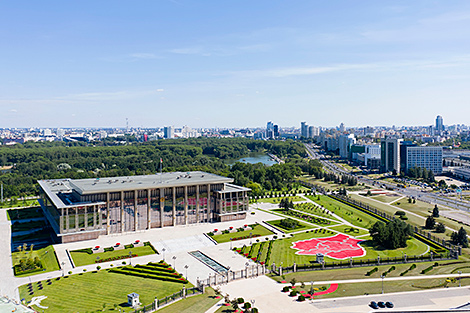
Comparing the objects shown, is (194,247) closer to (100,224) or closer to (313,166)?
(100,224)

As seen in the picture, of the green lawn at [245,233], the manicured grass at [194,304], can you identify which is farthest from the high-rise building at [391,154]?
the manicured grass at [194,304]

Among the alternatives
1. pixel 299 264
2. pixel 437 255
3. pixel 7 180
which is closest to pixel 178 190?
pixel 299 264

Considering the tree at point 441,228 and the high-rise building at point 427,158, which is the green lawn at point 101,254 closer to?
the tree at point 441,228

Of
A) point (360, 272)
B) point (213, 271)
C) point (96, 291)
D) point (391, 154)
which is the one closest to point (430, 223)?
point (360, 272)

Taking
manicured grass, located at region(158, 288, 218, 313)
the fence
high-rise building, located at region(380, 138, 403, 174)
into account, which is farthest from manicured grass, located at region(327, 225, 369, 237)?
high-rise building, located at region(380, 138, 403, 174)

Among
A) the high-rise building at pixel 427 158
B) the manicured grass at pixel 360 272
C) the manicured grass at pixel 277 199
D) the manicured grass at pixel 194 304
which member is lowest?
the manicured grass at pixel 360 272

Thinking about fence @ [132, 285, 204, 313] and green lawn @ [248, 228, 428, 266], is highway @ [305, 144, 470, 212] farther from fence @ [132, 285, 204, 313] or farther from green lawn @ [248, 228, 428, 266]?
fence @ [132, 285, 204, 313]

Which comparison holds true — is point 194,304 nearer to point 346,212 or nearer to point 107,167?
point 346,212
